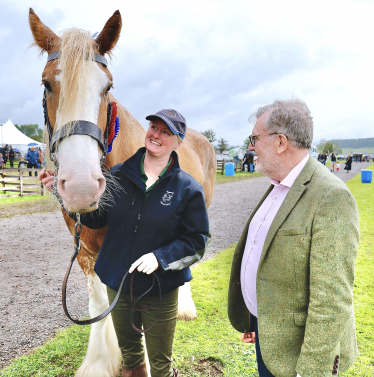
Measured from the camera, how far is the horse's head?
59.0 inches

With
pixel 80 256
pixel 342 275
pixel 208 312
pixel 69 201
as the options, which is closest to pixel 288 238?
pixel 342 275

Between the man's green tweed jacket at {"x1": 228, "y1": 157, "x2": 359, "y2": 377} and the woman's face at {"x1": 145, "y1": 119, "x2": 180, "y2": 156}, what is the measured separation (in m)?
0.85

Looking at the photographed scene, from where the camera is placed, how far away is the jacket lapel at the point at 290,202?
142cm

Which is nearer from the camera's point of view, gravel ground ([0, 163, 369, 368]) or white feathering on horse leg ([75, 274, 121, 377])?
white feathering on horse leg ([75, 274, 121, 377])

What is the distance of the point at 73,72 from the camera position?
175 cm

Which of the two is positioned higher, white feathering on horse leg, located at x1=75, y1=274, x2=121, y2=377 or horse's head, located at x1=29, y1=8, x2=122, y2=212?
horse's head, located at x1=29, y1=8, x2=122, y2=212

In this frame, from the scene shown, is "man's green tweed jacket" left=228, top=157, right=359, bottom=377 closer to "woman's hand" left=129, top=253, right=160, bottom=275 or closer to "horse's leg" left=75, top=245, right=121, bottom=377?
"woman's hand" left=129, top=253, right=160, bottom=275

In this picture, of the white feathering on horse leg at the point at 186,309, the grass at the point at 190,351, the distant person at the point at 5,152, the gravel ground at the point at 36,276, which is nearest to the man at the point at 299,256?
the grass at the point at 190,351

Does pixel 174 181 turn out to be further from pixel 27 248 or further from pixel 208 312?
pixel 27 248

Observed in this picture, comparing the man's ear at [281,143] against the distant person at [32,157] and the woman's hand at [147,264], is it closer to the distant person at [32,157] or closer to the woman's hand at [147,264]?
the woman's hand at [147,264]

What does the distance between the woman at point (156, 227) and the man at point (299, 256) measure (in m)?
0.41

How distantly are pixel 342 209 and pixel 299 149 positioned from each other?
40cm

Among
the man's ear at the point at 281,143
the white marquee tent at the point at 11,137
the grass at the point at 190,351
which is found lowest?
the grass at the point at 190,351

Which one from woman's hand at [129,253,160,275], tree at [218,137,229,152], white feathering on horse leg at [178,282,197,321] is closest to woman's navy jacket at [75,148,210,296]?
woman's hand at [129,253,160,275]
